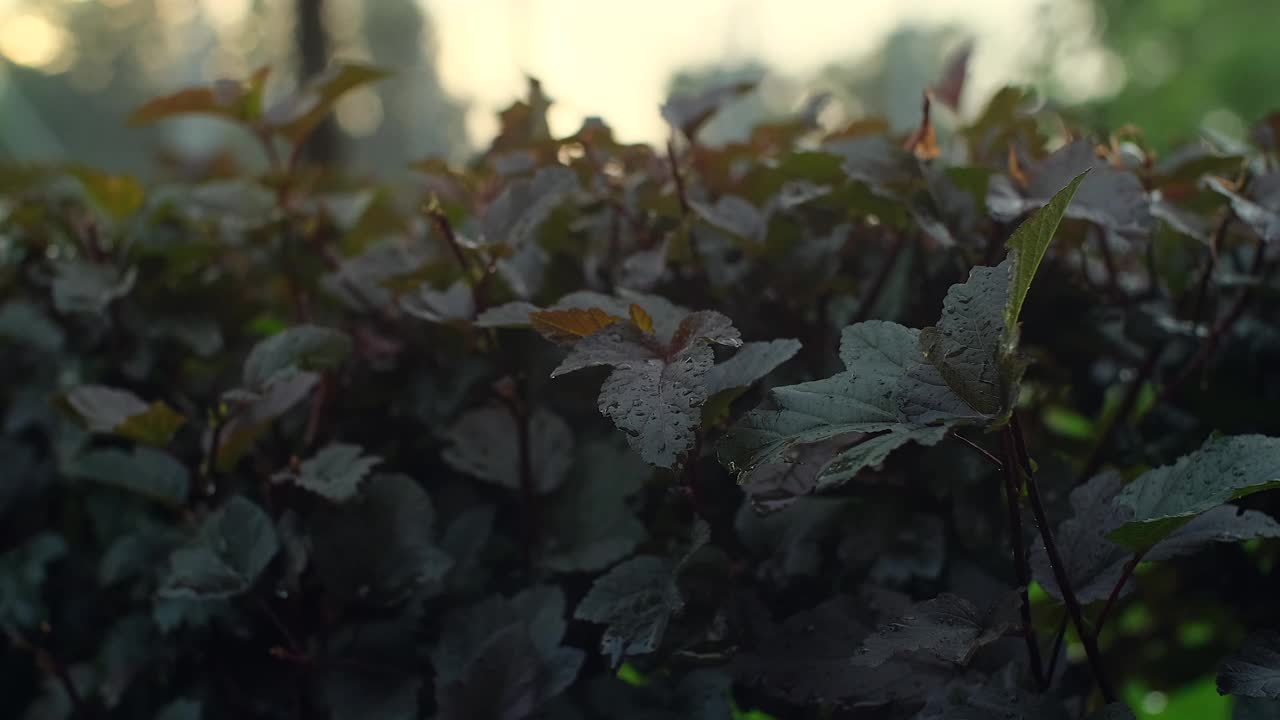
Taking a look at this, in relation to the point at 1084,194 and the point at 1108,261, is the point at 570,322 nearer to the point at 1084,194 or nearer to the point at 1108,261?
the point at 1084,194

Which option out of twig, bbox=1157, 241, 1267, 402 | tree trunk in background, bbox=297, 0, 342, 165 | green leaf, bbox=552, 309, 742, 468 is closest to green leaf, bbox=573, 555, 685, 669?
green leaf, bbox=552, 309, 742, 468

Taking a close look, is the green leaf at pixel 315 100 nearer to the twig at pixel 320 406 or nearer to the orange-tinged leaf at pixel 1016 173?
the twig at pixel 320 406

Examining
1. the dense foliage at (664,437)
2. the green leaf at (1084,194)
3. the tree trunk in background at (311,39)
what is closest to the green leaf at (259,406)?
the dense foliage at (664,437)

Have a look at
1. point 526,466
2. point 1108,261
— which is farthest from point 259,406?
point 1108,261

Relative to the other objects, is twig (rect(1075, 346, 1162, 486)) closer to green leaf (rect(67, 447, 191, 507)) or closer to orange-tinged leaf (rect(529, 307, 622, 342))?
orange-tinged leaf (rect(529, 307, 622, 342))

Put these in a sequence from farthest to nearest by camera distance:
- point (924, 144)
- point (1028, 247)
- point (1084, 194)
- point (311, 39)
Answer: point (311, 39) < point (924, 144) < point (1084, 194) < point (1028, 247)
